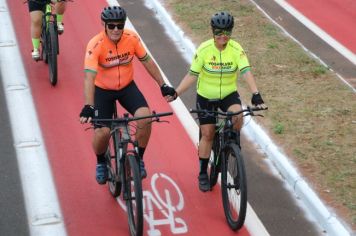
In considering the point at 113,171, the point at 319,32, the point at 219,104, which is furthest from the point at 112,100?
the point at 319,32

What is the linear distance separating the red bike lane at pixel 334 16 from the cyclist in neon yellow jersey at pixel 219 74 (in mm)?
6776

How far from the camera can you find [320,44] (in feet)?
46.6

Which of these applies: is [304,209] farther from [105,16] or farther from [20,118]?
[20,118]

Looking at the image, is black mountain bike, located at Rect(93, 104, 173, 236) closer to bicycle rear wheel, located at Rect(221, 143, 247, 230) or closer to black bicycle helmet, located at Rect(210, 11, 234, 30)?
bicycle rear wheel, located at Rect(221, 143, 247, 230)

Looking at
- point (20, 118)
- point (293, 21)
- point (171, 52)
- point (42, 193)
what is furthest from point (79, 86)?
point (293, 21)

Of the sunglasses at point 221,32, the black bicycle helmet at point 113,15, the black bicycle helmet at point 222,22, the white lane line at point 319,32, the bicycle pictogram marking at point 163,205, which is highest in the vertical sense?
the black bicycle helmet at point 113,15

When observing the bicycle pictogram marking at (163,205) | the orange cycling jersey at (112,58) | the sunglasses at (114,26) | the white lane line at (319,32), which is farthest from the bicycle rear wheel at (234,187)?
the white lane line at (319,32)

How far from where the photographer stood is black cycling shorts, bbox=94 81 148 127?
784 centimetres

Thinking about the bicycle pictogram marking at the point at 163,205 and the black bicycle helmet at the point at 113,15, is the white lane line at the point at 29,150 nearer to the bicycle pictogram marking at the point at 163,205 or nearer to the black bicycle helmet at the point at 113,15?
the bicycle pictogram marking at the point at 163,205

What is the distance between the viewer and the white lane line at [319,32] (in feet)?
45.1

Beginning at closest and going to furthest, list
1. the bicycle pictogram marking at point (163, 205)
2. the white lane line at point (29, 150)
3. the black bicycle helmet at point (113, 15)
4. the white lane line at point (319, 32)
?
the black bicycle helmet at point (113, 15)
the bicycle pictogram marking at point (163, 205)
the white lane line at point (29, 150)
the white lane line at point (319, 32)

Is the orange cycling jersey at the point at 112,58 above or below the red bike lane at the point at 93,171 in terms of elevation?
above

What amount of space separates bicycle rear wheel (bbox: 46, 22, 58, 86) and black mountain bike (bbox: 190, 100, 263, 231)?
4037 mm

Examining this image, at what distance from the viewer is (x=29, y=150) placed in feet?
31.2
